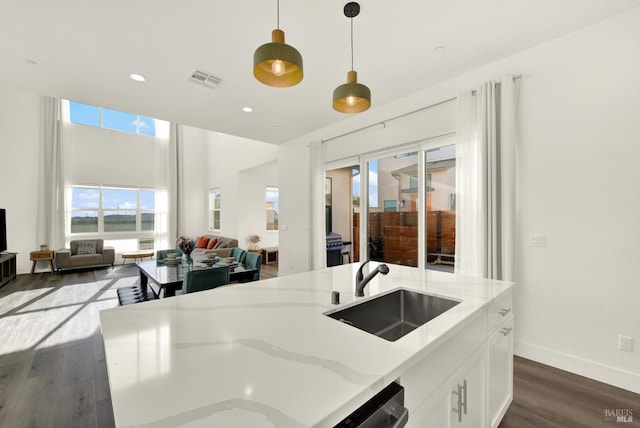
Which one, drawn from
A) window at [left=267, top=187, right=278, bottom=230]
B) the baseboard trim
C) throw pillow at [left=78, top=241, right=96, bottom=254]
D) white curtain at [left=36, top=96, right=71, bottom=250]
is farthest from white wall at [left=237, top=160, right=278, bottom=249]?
the baseboard trim

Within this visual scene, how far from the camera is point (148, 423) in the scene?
0.55 m

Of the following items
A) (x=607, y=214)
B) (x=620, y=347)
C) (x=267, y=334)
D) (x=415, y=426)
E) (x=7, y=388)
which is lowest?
(x=7, y=388)

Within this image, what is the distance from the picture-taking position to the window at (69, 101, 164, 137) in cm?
711

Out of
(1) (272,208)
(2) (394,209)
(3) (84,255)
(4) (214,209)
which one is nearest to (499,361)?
(2) (394,209)

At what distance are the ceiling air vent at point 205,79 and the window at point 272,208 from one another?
505 cm

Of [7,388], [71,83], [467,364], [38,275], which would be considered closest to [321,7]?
[467,364]

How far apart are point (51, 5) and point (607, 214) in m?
4.60

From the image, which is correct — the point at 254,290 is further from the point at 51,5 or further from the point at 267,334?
the point at 51,5

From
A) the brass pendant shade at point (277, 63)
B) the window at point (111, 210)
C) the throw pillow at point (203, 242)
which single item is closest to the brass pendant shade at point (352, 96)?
the brass pendant shade at point (277, 63)

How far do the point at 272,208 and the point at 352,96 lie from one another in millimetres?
6852

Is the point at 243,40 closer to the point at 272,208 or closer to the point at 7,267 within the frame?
the point at 272,208

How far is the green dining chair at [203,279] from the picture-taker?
8.73 ft

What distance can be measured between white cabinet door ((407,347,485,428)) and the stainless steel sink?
30 centimetres

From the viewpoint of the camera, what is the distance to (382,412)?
28.5 inches
